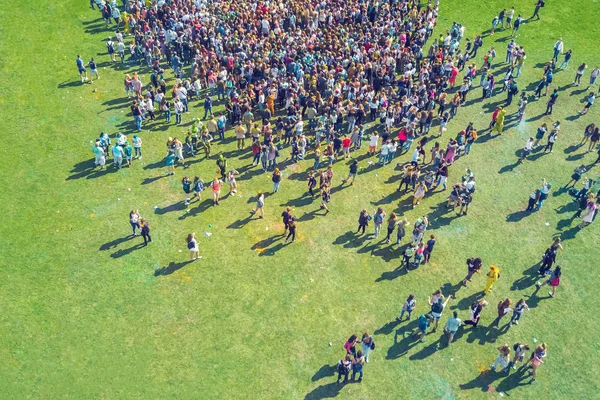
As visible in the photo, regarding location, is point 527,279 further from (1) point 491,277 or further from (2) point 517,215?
(2) point 517,215

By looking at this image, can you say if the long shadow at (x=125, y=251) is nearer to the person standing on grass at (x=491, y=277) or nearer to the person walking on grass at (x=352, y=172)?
the person walking on grass at (x=352, y=172)

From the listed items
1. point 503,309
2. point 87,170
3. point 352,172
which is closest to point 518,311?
point 503,309

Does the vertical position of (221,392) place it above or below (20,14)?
below

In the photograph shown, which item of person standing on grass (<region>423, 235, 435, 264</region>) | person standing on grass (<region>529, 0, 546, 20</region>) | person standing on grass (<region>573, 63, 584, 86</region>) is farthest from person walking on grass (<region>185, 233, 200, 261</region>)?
person standing on grass (<region>529, 0, 546, 20</region>)

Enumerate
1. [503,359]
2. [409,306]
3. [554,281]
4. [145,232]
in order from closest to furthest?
→ [503,359] → [409,306] → [554,281] → [145,232]

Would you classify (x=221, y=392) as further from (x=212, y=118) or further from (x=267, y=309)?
(x=212, y=118)

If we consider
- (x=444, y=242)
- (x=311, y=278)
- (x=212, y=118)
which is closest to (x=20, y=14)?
(x=212, y=118)

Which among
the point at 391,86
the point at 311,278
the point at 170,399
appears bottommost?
the point at 170,399
